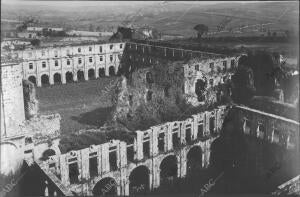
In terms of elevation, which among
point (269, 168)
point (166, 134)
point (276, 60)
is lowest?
point (269, 168)

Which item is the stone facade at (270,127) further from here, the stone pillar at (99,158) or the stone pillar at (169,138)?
the stone pillar at (99,158)

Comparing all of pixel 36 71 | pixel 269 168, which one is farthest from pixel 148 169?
pixel 36 71

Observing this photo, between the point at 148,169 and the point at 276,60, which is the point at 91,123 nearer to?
the point at 148,169

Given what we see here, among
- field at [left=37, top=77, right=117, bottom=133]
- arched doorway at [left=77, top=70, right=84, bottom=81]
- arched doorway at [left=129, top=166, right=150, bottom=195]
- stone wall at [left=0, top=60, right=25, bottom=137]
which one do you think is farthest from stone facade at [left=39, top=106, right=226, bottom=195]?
arched doorway at [left=77, top=70, right=84, bottom=81]

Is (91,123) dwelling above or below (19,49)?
below

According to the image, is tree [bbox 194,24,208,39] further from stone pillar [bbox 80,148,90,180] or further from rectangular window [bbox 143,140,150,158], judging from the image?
stone pillar [bbox 80,148,90,180]

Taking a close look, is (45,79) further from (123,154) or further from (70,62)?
(123,154)
